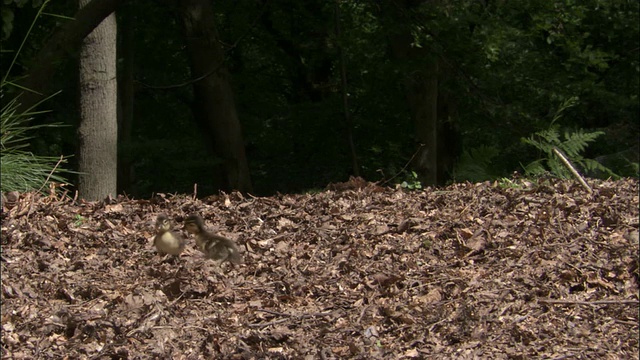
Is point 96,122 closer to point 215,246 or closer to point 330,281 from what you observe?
point 330,281

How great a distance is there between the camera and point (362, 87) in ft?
46.1

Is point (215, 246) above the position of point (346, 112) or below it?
below

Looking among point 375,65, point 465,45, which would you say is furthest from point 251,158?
point 465,45

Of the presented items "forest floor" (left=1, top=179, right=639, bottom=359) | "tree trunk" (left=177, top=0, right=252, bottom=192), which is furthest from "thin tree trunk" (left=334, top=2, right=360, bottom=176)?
"forest floor" (left=1, top=179, right=639, bottom=359)

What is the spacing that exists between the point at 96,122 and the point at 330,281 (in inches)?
159

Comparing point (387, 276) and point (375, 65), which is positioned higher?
point (375, 65)

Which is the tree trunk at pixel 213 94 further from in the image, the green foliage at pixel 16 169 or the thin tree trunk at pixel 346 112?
the green foliage at pixel 16 169

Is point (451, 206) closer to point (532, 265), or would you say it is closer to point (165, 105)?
point (532, 265)

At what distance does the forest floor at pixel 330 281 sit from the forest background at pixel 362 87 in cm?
247

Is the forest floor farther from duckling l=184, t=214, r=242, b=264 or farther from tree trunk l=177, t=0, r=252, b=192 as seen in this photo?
tree trunk l=177, t=0, r=252, b=192

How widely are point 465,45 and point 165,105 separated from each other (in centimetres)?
833

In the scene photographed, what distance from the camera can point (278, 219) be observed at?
5676mm

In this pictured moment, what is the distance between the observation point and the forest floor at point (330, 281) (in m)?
4.08

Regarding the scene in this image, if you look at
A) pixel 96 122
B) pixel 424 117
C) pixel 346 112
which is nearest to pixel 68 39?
pixel 96 122
